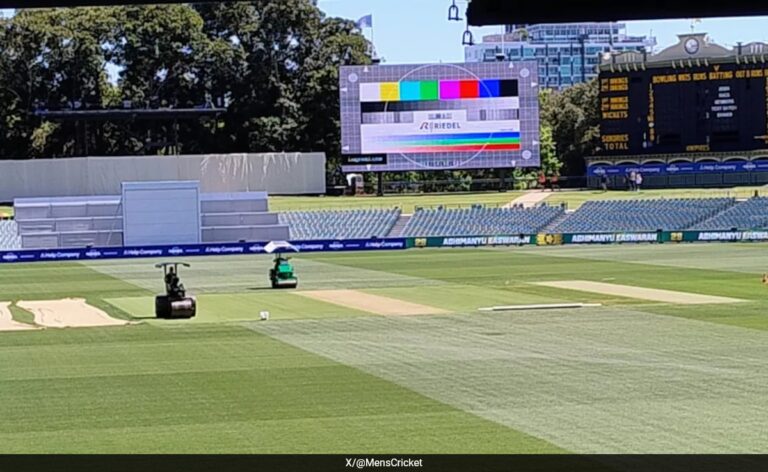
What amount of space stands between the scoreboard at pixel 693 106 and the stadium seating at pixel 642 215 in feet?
11.2

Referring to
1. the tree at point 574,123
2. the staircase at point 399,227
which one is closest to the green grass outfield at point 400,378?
the staircase at point 399,227

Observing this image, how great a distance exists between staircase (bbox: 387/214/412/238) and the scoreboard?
13553mm

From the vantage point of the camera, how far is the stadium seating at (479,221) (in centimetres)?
7056

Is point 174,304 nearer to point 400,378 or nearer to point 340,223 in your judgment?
point 400,378

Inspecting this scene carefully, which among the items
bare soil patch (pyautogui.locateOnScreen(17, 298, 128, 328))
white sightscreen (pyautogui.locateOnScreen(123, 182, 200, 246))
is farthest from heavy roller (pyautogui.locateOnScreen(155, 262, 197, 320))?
white sightscreen (pyautogui.locateOnScreen(123, 182, 200, 246))

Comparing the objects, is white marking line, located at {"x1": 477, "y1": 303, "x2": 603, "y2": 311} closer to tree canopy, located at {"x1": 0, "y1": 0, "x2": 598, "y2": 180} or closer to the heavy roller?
the heavy roller

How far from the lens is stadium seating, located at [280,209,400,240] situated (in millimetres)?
70125

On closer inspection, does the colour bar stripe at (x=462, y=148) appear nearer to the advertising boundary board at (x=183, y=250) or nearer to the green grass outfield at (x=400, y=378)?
the advertising boundary board at (x=183, y=250)

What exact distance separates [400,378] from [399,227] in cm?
5187

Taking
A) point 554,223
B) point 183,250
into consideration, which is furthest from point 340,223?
point 554,223

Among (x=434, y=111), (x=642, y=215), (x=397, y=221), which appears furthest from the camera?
(x=434, y=111)

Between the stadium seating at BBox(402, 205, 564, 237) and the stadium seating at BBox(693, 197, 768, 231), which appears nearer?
the stadium seating at BBox(693, 197, 768, 231)

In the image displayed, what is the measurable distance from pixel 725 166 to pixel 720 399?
2513 inches

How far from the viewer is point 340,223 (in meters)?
71.6
